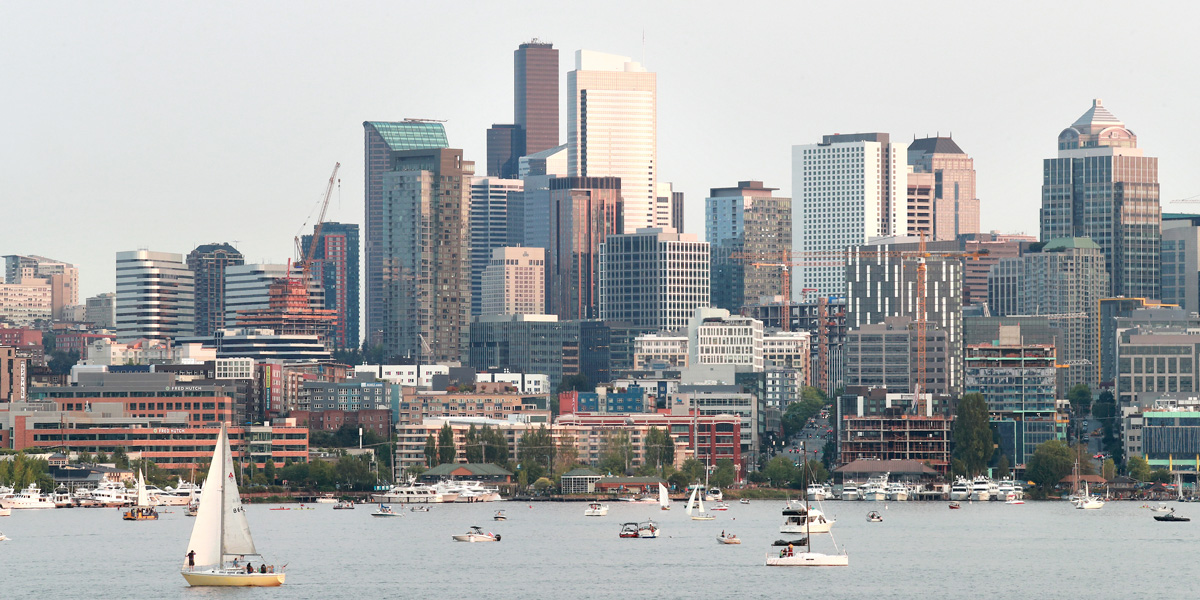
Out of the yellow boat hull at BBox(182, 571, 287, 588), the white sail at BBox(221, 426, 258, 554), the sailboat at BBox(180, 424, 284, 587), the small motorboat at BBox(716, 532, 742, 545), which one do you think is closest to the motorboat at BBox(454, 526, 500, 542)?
the small motorboat at BBox(716, 532, 742, 545)

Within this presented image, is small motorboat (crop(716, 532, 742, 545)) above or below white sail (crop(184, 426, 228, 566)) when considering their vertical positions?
below

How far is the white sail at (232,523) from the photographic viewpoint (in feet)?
436

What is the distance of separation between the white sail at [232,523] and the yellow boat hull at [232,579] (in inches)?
120

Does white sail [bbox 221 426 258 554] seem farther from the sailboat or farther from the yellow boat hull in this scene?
the yellow boat hull

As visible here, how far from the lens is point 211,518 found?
133 m

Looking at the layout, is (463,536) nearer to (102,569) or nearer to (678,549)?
(678,549)

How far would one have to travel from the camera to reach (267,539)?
19200cm

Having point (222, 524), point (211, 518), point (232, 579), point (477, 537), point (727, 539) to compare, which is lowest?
point (477, 537)

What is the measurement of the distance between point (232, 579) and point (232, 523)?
4.99m

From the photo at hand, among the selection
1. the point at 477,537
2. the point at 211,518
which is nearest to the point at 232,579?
the point at 211,518

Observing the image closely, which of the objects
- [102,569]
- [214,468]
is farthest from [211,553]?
[102,569]

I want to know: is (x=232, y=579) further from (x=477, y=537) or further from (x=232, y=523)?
(x=477, y=537)

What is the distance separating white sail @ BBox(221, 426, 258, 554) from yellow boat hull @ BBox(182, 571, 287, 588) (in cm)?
305

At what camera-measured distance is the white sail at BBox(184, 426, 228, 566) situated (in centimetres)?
13212
